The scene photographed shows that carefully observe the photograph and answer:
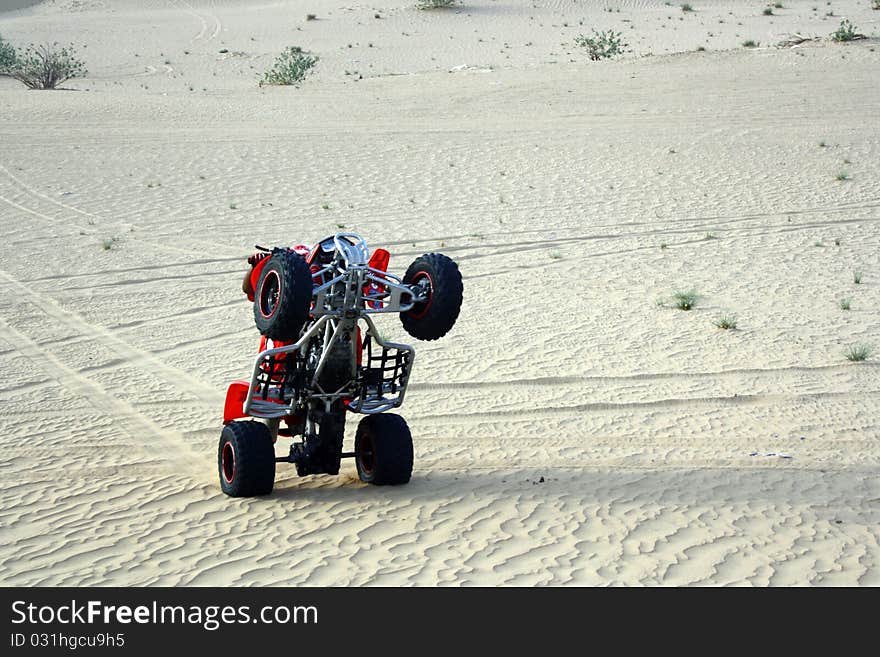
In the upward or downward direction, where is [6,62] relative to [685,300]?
upward

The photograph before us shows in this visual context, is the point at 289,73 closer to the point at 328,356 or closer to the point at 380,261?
the point at 380,261

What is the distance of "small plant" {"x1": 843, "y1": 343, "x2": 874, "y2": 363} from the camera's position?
992 centimetres

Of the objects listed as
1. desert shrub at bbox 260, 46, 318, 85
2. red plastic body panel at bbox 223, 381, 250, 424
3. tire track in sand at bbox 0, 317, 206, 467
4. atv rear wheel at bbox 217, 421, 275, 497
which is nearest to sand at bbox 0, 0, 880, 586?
tire track in sand at bbox 0, 317, 206, 467

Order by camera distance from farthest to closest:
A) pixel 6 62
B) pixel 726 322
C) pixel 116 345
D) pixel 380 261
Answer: pixel 6 62, pixel 726 322, pixel 116 345, pixel 380 261

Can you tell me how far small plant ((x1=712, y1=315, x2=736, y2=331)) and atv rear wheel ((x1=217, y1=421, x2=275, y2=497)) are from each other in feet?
19.7

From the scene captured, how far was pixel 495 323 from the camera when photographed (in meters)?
11.6

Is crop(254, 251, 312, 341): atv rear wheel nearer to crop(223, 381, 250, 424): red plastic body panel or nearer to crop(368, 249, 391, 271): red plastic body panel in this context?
crop(368, 249, 391, 271): red plastic body panel

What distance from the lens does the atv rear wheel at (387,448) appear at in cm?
671

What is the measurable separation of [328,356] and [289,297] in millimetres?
716

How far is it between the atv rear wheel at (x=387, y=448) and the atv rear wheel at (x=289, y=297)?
3.85 feet

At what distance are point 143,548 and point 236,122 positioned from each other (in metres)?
22.0

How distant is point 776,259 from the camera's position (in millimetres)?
14281

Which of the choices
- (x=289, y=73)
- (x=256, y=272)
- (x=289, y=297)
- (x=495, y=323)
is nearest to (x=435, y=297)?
(x=289, y=297)

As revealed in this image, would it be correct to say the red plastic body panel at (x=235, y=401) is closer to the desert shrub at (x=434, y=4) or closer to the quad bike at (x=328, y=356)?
the quad bike at (x=328, y=356)
